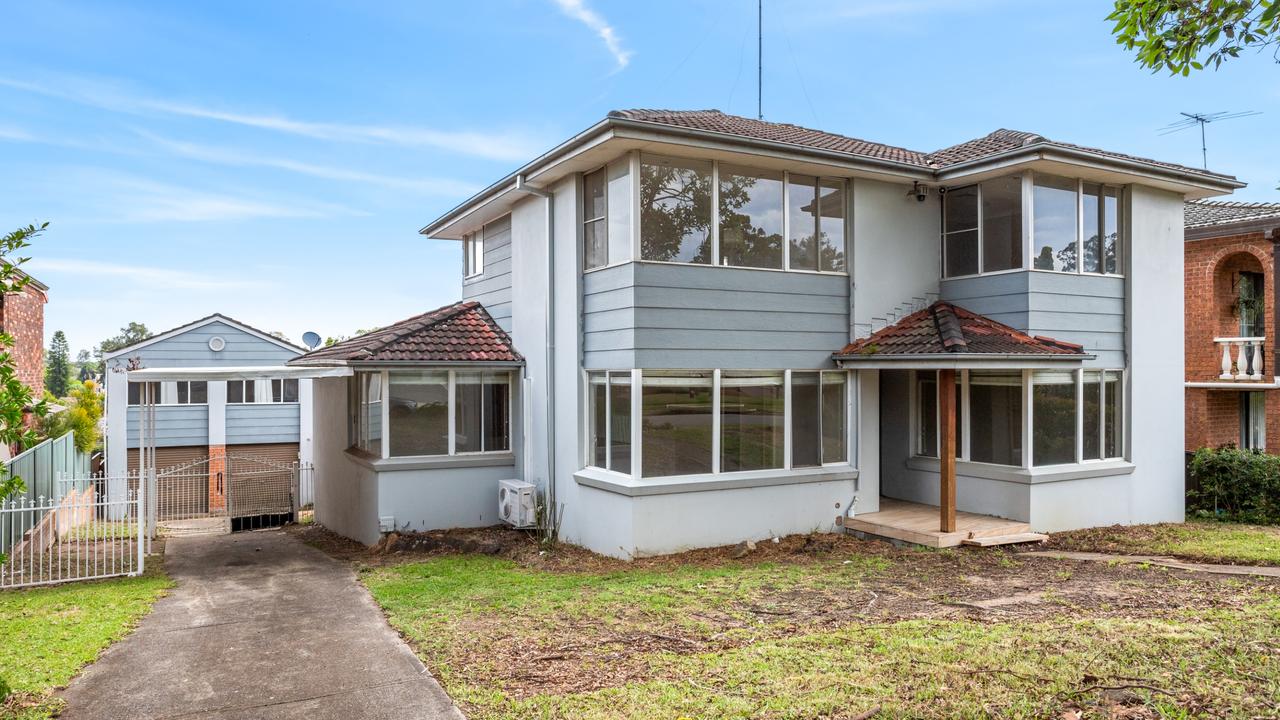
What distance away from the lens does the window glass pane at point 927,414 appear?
41.2 ft

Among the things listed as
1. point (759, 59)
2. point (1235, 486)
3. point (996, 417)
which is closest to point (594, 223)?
point (759, 59)

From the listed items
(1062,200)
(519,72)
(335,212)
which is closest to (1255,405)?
(1062,200)

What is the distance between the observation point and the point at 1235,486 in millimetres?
13391

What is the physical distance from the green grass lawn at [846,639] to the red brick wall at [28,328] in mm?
12949

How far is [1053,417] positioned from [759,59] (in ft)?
26.3

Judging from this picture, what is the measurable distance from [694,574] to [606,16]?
1167 cm

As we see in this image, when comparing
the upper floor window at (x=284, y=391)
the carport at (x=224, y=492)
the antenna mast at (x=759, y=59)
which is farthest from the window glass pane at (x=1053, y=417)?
the upper floor window at (x=284, y=391)

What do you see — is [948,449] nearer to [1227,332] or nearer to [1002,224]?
[1002,224]

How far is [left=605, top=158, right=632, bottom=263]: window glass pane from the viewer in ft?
34.0

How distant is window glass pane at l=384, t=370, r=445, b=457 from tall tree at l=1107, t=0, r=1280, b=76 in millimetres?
9957

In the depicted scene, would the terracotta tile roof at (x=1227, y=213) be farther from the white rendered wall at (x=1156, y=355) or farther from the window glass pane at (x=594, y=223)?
the window glass pane at (x=594, y=223)

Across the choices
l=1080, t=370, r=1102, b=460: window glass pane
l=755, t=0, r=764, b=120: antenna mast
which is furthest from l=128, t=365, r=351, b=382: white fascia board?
l=1080, t=370, r=1102, b=460: window glass pane

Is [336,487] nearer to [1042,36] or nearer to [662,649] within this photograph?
[662,649]

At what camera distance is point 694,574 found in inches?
370
